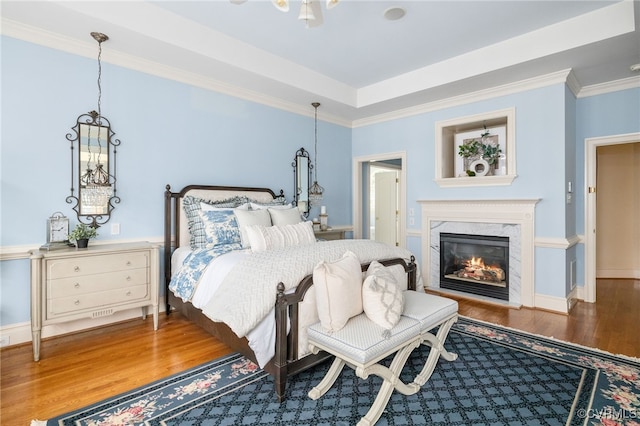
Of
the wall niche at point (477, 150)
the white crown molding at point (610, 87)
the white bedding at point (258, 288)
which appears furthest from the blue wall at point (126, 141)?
the white crown molding at point (610, 87)

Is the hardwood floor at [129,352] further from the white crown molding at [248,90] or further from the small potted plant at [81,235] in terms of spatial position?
the white crown molding at [248,90]

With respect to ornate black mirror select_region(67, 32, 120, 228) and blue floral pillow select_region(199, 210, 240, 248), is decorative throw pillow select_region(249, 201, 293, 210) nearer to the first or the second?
blue floral pillow select_region(199, 210, 240, 248)

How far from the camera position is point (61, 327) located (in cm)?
300

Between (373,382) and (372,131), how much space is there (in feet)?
13.8

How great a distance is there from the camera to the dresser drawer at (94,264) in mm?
2607

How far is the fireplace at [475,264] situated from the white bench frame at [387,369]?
2.07 m

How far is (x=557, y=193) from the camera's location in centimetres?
368

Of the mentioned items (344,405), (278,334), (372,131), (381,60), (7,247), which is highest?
(381,60)

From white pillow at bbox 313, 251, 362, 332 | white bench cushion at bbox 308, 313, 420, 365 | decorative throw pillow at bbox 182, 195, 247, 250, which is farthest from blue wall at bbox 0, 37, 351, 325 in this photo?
white bench cushion at bbox 308, 313, 420, 365

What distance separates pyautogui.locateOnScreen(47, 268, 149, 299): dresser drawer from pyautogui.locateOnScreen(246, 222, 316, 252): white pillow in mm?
1101

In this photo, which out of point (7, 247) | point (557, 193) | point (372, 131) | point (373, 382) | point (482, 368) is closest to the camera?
point (373, 382)

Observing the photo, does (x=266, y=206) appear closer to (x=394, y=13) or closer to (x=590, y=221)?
(x=394, y=13)

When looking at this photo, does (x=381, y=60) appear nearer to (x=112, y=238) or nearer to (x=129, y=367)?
(x=112, y=238)

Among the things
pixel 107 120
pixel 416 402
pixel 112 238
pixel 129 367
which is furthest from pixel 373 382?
pixel 107 120
